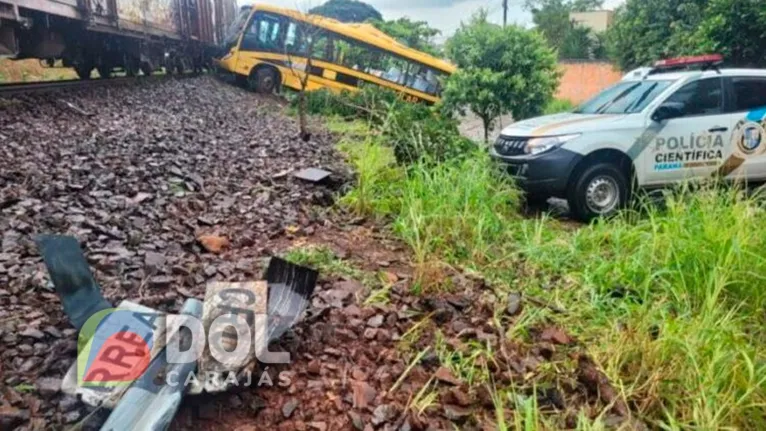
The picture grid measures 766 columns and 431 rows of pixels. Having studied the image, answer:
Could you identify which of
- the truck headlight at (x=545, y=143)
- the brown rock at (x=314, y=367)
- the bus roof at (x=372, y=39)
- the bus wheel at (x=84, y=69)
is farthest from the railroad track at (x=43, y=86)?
the brown rock at (x=314, y=367)

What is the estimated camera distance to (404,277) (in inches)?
118

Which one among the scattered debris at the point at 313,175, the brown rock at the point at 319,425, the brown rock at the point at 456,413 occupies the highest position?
the scattered debris at the point at 313,175

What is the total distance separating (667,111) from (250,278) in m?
5.10

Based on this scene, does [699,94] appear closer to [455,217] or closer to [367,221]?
[455,217]

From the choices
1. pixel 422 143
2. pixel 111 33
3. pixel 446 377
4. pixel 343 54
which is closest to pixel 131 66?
pixel 111 33

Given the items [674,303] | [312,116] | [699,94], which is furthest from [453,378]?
[312,116]

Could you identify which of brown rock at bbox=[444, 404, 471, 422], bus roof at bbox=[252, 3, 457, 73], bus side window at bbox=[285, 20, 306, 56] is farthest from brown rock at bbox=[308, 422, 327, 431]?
bus side window at bbox=[285, 20, 306, 56]

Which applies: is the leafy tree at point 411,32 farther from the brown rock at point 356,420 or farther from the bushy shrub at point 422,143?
the brown rock at point 356,420

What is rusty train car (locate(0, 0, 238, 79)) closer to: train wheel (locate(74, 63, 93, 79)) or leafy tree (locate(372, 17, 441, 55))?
train wheel (locate(74, 63, 93, 79))

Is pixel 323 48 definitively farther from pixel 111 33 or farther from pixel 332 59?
pixel 111 33

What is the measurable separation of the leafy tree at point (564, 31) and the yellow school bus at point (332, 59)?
9936 millimetres

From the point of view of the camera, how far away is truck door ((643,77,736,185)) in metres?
5.85

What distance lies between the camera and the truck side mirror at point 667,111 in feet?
18.8

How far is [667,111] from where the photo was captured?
227 inches
